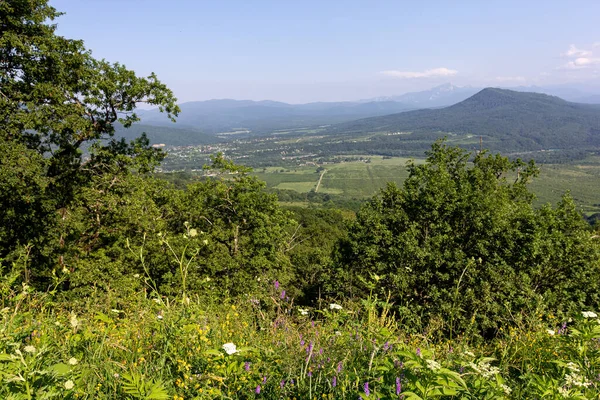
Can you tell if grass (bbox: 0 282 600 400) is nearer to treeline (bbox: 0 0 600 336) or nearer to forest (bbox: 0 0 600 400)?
forest (bbox: 0 0 600 400)

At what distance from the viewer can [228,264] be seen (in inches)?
600

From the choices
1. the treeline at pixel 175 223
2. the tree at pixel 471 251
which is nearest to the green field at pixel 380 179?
the treeline at pixel 175 223

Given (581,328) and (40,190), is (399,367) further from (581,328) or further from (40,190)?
(40,190)

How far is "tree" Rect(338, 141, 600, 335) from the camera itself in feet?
38.0

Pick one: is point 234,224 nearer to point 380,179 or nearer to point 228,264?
point 228,264

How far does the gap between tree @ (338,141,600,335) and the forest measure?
77 mm

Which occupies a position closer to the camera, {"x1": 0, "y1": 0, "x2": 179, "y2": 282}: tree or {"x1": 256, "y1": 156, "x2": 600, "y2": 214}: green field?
{"x1": 0, "y1": 0, "x2": 179, "y2": 282}: tree

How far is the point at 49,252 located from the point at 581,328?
1246 centimetres

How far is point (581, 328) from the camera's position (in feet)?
8.87

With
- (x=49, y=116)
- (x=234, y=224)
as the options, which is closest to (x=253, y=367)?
(x=49, y=116)

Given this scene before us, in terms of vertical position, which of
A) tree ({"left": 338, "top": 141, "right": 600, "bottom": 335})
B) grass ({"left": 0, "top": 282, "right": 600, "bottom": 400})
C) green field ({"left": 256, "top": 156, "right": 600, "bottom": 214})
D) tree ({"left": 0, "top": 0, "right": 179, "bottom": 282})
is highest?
tree ({"left": 0, "top": 0, "right": 179, "bottom": 282})

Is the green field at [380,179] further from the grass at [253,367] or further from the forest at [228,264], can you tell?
the grass at [253,367]

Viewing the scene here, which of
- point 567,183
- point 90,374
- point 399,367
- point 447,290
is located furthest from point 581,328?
point 567,183

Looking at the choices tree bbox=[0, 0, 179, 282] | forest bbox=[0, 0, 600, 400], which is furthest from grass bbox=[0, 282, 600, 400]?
tree bbox=[0, 0, 179, 282]
